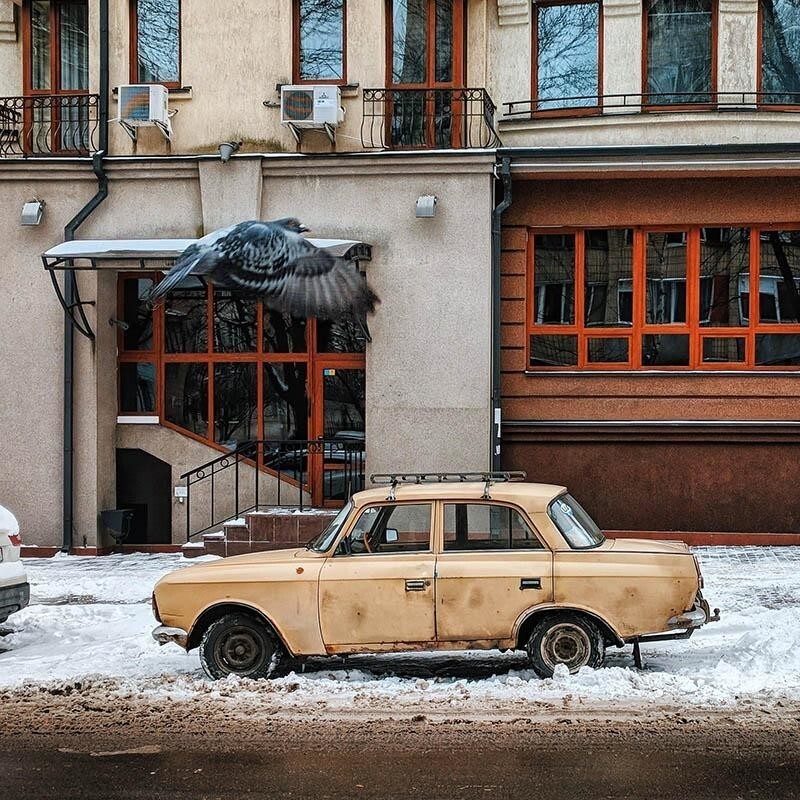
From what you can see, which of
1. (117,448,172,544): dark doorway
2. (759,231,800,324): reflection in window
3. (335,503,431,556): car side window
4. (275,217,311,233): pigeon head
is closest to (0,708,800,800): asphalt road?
(335,503,431,556): car side window

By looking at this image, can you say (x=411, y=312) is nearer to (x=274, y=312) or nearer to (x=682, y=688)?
(x=274, y=312)

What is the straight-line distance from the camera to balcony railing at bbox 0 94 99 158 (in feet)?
53.7

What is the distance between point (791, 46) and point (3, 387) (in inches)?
458

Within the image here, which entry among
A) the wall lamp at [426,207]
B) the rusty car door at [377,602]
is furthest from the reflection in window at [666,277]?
the rusty car door at [377,602]

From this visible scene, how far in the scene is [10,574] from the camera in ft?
34.2

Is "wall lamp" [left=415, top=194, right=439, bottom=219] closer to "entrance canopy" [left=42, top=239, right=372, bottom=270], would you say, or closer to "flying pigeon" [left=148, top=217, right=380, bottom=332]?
"entrance canopy" [left=42, top=239, right=372, bottom=270]

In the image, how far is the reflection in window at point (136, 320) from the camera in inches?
670

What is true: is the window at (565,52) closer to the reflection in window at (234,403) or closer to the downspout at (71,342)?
the reflection in window at (234,403)

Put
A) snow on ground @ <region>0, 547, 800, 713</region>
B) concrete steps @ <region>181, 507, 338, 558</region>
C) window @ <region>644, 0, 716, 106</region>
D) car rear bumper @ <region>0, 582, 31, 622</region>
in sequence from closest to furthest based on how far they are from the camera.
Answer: snow on ground @ <region>0, 547, 800, 713</region> → car rear bumper @ <region>0, 582, 31, 622</region> → concrete steps @ <region>181, 507, 338, 558</region> → window @ <region>644, 0, 716, 106</region>

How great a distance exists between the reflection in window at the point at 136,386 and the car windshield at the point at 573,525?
9.10 m

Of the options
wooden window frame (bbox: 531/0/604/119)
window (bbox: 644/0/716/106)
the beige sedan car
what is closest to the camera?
the beige sedan car

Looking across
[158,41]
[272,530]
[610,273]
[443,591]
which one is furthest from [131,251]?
[443,591]

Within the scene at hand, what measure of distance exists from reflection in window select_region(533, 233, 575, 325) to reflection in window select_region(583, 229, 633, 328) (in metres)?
0.23

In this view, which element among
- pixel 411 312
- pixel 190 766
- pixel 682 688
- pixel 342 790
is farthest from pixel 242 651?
pixel 411 312
